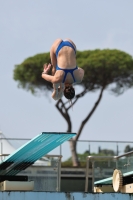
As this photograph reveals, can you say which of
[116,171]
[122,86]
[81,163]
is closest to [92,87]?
[122,86]

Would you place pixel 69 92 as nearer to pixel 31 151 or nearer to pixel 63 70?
pixel 63 70

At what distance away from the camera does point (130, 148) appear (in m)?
33.1

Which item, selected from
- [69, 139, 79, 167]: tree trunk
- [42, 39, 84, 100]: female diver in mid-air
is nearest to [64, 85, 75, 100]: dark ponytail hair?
[42, 39, 84, 100]: female diver in mid-air

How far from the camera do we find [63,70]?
54.9ft

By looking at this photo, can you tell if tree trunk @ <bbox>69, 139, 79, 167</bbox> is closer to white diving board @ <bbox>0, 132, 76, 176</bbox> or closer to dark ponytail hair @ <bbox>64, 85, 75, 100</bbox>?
white diving board @ <bbox>0, 132, 76, 176</bbox>

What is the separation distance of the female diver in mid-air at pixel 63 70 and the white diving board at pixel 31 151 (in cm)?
308

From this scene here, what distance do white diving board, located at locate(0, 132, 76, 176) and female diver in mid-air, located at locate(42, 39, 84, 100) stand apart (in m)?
3.08

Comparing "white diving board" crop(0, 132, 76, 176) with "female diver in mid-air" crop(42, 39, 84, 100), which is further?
"white diving board" crop(0, 132, 76, 176)

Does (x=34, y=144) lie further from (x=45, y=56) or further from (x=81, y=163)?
(x=45, y=56)

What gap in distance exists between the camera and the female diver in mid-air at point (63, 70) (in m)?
16.7

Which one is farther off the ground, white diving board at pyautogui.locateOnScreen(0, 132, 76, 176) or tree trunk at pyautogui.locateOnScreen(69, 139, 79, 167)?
tree trunk at pyautogui.locateOnScreen(69, 139, 79, 167)

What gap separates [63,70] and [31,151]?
525cm

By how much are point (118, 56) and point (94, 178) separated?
30.8 m

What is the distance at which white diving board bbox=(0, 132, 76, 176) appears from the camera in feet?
66.5
